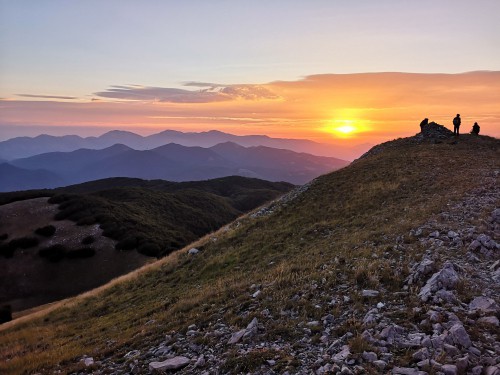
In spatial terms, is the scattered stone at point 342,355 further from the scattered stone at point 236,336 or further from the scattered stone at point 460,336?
the scattered stone at point 236,336

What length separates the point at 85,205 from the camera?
84.3 meters

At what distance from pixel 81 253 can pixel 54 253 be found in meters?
5.05

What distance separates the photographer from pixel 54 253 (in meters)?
62.8

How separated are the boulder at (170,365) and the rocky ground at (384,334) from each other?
28 millimetres

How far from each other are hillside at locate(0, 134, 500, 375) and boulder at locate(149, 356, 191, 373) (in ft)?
0.21

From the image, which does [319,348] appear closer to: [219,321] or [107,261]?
[219,321]

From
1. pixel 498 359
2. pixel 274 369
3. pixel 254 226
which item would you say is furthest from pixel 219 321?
pixel 254 226

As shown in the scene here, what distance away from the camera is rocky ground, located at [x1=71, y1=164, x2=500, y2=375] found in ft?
25.5

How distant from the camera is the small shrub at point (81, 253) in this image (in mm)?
61781

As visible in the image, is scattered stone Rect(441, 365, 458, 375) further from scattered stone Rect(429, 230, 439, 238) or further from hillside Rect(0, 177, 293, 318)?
hillside Rect(0, 177, 293, 318)

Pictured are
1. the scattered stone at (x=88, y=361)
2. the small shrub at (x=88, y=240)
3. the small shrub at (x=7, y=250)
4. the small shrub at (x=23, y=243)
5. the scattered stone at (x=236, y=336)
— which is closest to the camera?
the scattered stone at (x=236, y=336)

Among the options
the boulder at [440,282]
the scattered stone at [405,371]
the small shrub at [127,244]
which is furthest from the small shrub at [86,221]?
the scattered stone at [405,371]

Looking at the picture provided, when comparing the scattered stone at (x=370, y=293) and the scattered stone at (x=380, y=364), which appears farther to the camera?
the scattered stone at (x=370, y=293)

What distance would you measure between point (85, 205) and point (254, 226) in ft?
219
